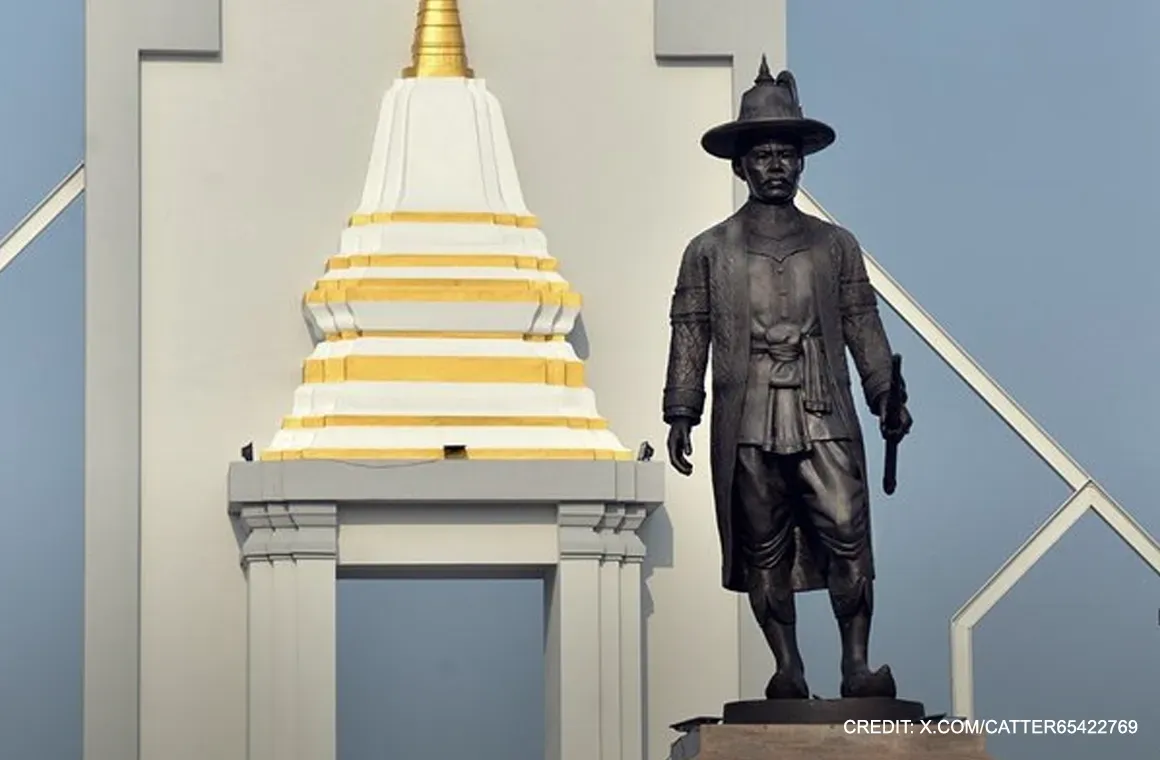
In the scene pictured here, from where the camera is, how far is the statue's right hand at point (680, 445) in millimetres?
10414

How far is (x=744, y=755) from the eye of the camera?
32.9 feet

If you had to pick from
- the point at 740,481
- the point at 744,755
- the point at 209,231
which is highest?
the point at 209,231

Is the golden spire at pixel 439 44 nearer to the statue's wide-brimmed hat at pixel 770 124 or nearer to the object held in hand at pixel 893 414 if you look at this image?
the statue's wide-brimmed hat at pixel 770 124

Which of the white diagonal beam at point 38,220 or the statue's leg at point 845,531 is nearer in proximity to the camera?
the statue's leg at point 845,531

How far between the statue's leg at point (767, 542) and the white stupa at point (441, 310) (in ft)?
8.70

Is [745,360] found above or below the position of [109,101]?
below

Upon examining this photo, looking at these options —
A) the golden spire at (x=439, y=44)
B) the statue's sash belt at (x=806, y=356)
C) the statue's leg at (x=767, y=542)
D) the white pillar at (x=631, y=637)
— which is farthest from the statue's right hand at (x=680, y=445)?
the golden spire at (x=439, y=44)

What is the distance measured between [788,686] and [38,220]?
484 cm

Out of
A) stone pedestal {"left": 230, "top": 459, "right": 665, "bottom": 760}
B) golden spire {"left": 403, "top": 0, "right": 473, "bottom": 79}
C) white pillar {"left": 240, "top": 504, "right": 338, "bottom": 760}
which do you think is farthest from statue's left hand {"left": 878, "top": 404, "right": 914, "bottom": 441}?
golden spire {"left": 403, "top": 0, "right": 473, "bottom": 79}

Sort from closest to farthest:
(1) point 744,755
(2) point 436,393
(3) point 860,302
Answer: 1. (1) point 744,755
2. (3) point 860,302
3. (2) point 436,393

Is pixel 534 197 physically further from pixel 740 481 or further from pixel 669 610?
pixel 740 481

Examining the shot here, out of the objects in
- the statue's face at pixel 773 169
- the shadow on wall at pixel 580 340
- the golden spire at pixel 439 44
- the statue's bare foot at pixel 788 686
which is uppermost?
the golden spire at pixel 439 44

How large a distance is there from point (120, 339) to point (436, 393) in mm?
1342

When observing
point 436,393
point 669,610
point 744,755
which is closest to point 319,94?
point 436,393
